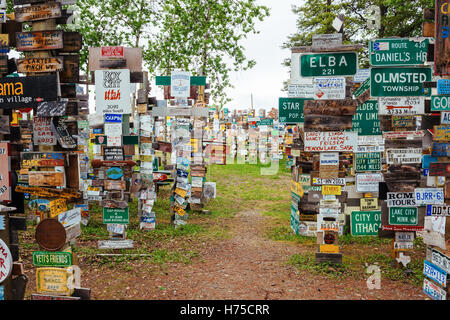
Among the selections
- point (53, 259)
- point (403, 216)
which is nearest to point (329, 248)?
point (403, 216)

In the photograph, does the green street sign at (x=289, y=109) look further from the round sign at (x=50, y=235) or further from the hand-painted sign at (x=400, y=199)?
the round sign at (x=50, y=235)

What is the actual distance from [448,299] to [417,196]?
1353 millimetres

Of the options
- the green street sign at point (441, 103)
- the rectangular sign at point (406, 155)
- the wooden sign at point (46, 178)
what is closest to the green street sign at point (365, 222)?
the rectangular sign at point (406, 155)

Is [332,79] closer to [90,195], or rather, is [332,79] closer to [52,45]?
[52,45]

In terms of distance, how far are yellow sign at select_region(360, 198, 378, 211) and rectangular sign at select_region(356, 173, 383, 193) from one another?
25cm

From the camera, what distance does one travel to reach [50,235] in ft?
13.2

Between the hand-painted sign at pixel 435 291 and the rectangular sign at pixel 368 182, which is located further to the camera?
the rectangular sign at pixel 368 182

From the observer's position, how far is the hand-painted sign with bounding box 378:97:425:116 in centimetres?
562

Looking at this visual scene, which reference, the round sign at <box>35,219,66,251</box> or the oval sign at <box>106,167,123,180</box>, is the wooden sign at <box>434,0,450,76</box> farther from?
the oval sign at <box>106,167,123,180</box>

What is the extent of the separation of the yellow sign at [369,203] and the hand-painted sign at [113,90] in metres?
5.71

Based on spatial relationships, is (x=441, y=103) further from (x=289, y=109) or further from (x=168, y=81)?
(x=168, y=81)

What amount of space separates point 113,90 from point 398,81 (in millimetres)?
5298

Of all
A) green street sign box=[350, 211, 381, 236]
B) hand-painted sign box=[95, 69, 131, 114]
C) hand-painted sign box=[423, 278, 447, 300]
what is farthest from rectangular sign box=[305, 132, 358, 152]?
hand-painted sign box=[95, 69, 131, 114]

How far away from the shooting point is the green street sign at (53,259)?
4043 millimetres
